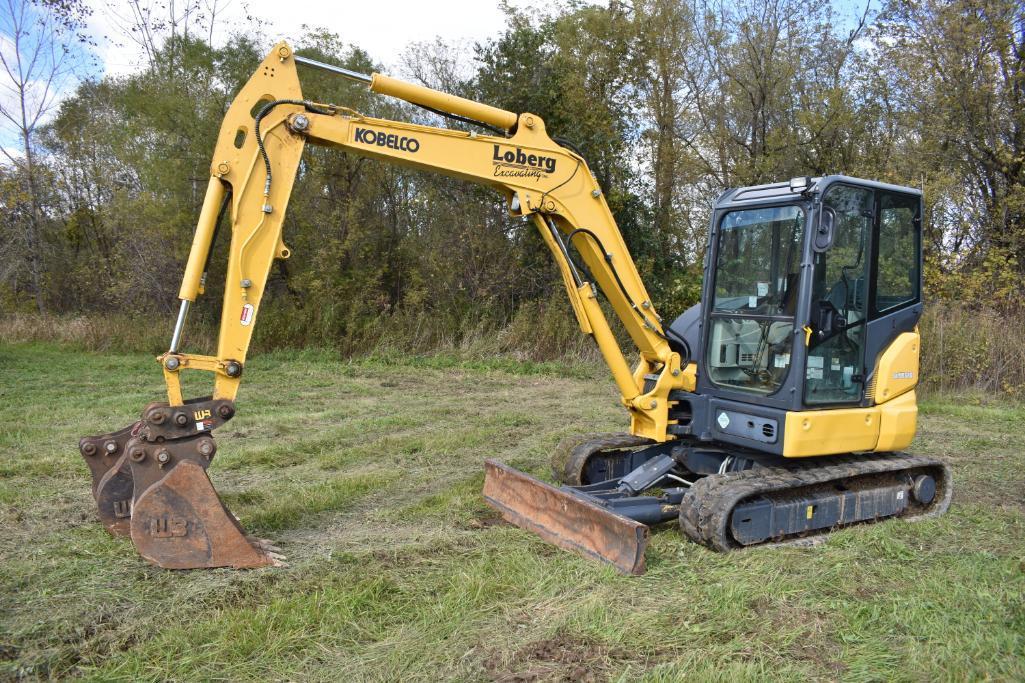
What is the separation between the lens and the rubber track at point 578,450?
592cm

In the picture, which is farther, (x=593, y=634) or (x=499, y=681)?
(x=593, y=634)

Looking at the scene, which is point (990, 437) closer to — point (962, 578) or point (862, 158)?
point (962, 578)

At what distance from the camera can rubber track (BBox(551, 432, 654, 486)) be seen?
5918 mm

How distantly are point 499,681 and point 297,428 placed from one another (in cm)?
559

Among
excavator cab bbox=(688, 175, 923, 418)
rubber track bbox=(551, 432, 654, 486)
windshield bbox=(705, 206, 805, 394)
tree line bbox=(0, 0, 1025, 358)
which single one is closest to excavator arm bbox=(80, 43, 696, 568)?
windshield bbox=(705, 206, 805, 394)

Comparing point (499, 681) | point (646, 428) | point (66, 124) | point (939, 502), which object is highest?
point (66, 124)

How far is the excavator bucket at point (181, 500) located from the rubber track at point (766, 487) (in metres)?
2.50

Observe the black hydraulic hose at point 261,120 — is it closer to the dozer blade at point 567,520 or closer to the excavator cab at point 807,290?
the dozer blade at point 567,520

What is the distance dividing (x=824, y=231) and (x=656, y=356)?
4.66ft

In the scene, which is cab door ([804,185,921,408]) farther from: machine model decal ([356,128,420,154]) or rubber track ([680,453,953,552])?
machine model decal ([356,128,420,154])

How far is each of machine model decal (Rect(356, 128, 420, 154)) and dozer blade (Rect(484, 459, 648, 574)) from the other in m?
2.26

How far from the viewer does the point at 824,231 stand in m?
4.88

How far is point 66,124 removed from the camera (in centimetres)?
2380

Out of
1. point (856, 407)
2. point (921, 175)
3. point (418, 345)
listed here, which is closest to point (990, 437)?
point (856, 407)
